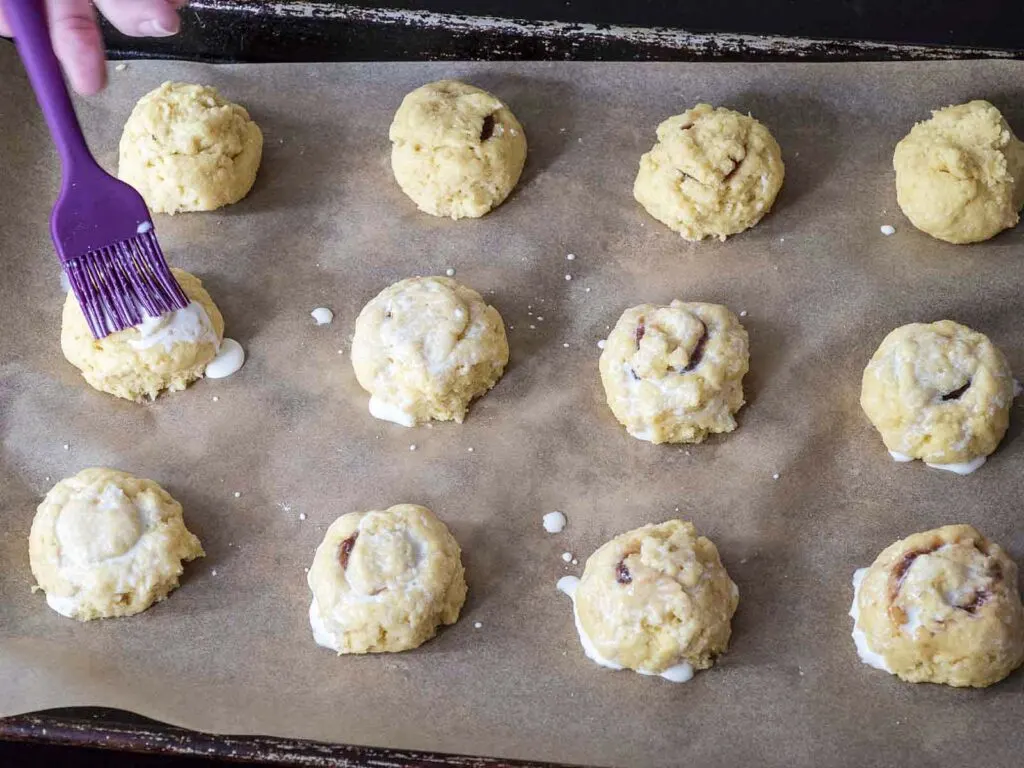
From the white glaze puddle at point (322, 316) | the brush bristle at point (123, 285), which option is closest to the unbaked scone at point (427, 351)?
the white glaze puddle at point (322, 316)

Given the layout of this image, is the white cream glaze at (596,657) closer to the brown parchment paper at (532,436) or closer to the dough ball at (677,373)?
the brown parchment paper at (532,436)

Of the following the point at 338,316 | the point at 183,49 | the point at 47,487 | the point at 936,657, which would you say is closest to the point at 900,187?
the point at 936,657

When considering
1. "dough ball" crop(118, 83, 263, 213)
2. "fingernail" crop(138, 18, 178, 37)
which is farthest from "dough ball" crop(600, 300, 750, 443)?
"fingernail" crop(138, 18, 178, 37)

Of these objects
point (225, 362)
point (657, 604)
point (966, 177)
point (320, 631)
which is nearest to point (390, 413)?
point (225, 362)

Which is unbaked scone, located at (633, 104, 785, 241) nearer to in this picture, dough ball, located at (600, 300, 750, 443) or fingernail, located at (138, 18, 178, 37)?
dough ball, located at (600, 300, 750, 443)

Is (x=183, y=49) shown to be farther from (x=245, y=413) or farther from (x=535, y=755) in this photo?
(x=535, y=755)

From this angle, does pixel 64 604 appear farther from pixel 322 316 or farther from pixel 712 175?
pixel 712 175
